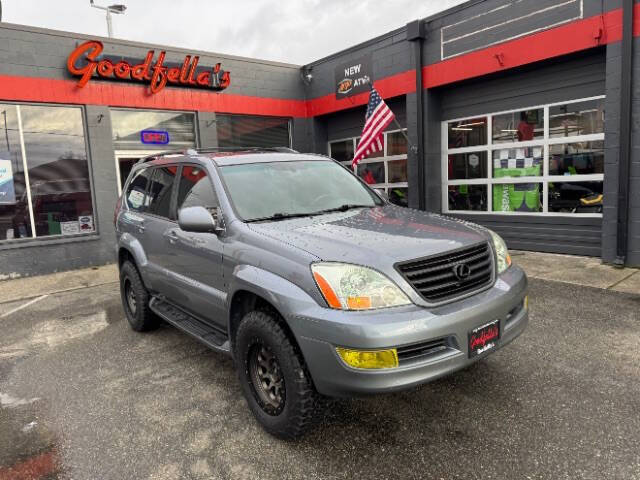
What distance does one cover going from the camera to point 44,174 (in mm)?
9117

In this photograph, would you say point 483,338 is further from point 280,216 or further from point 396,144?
point 396,144

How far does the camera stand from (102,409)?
3465mm

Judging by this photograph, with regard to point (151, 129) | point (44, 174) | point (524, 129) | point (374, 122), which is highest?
point (151, 129)

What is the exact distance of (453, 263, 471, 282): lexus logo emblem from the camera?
280 centimetres

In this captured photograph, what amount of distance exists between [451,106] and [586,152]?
290 centimetres

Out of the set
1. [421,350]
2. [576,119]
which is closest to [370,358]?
[421,350]

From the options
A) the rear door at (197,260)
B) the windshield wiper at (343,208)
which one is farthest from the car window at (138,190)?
the windshield wiper at (343,208)

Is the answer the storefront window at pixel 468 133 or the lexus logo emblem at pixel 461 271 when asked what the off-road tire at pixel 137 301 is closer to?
the lexus logo emblem at pixel 461 271

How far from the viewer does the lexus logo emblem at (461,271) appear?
9.20 feet

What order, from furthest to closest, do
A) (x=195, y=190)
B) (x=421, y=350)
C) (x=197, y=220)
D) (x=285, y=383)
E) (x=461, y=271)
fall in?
(x=195, y=190), (x=197, y=220), (x=461, y=271), (x=285, y=383), (x=421, y=350)

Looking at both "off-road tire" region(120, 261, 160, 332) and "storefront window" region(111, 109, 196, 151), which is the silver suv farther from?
"storefront window" region(111, 109, 196, 151)

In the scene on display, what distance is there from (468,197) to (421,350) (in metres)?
7.85

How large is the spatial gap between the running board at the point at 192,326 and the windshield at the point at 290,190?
946 millimetres

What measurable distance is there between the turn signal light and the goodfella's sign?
9004 millimetres
